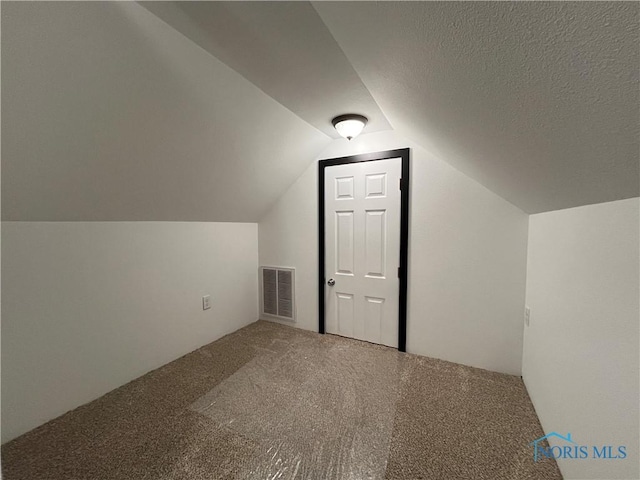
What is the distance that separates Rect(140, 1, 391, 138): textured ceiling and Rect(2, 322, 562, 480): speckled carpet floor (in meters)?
2.01

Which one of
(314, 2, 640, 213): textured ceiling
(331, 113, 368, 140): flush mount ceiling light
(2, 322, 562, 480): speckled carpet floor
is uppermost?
(331, 113, 368, 140): flush mount ceiling light

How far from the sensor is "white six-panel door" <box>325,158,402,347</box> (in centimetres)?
238

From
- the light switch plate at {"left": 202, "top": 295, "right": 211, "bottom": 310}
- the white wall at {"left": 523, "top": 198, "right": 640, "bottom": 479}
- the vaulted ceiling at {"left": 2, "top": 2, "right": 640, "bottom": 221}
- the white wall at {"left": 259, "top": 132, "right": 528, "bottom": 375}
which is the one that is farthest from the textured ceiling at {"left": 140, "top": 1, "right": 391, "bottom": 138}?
the light switch plate at {"left": 202, "top": 295, "right": 211, "bottom": 310}

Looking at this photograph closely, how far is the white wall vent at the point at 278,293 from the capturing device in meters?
2.93

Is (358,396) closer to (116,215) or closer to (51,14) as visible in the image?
(116,215)

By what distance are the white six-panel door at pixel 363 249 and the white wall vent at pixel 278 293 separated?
45cm

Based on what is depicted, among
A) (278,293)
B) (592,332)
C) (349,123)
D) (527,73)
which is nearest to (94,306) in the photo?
(278,293)

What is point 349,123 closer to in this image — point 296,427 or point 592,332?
point 592,332

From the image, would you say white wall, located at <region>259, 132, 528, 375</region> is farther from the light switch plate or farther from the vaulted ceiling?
the light switch plate

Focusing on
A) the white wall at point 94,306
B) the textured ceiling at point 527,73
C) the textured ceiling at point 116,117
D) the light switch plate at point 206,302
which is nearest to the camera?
the textured ceiling at point 527,73

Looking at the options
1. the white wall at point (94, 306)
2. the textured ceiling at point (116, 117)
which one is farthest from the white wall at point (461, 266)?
the white wall at point (94, 306)

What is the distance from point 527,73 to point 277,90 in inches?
57.5

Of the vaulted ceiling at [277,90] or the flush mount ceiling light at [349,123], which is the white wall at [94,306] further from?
the flush mount ceiling light at [349,123]

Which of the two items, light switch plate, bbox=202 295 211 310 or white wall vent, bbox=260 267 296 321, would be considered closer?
light switch plate, bbox=202 295 211 310
